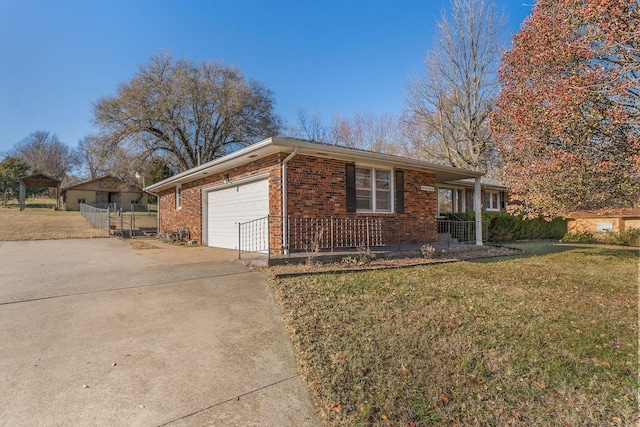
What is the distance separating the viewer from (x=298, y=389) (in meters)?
2.67

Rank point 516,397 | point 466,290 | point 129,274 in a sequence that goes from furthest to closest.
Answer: point 129,274 → point 466,290 → point 516,397

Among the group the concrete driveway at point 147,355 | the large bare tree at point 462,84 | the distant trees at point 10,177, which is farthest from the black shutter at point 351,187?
the distant trees at point 10,177

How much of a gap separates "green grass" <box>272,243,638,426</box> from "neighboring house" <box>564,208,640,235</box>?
1233 centimetres

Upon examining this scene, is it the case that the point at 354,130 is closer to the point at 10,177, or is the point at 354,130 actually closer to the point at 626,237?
the point at 626,237

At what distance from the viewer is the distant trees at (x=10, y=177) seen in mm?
36219

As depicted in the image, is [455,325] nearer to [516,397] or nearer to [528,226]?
[516,397]

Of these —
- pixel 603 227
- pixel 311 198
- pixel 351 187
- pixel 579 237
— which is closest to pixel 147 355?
pixel 311 198

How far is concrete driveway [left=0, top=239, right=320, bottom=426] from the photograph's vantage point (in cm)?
232

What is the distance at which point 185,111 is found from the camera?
23562mm

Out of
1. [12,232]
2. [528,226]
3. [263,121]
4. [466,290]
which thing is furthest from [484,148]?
[12,232]

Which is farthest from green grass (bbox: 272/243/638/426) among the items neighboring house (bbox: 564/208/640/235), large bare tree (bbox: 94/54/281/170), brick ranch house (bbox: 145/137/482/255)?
large bare tree (bbox: 94/54/281/170)

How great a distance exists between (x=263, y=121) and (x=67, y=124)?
12.1 metres

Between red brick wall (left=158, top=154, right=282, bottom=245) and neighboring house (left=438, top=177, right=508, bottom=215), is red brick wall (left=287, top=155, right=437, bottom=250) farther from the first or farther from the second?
neighboring house (left=438, top=177, right=508, bottom=215)

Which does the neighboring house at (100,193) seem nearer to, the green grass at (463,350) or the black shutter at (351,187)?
the black shutter at (351,187)
